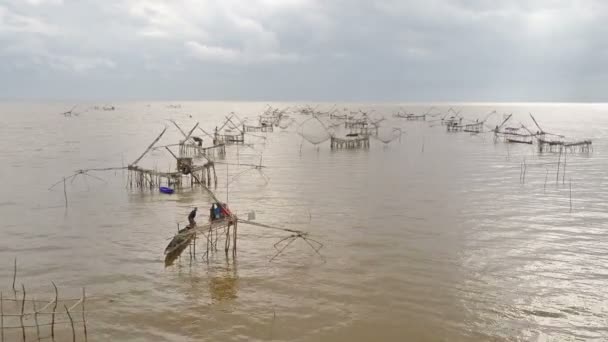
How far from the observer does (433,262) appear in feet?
32.8

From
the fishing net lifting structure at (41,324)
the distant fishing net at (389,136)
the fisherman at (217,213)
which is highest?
the distant fishing net at (389,136)

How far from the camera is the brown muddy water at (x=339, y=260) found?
7.45 meters

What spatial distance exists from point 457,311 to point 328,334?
7.39ft

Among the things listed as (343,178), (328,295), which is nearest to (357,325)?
(328,295)

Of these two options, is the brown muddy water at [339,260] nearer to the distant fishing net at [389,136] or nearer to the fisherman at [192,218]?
the fisherman at [192,218]

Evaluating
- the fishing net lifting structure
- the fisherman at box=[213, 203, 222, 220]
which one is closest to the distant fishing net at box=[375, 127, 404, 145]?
the fisherman at box=[213, 203, 222, 220]

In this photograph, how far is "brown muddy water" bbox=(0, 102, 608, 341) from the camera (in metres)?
7.45

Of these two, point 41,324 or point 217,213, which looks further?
point 217,213

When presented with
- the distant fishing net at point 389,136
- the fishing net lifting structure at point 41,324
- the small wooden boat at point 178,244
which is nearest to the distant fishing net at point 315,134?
the distant fishing net at point 389,136

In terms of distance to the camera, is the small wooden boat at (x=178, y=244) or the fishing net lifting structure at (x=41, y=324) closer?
the fishing net lifting structure at (x=41, y=324)

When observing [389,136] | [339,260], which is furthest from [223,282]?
[389,136]

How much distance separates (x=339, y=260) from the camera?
10.1 m

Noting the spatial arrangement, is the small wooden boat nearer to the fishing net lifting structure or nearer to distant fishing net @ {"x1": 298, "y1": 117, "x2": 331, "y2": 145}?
the fishing net lifting structure

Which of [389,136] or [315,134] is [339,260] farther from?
[315,134]
